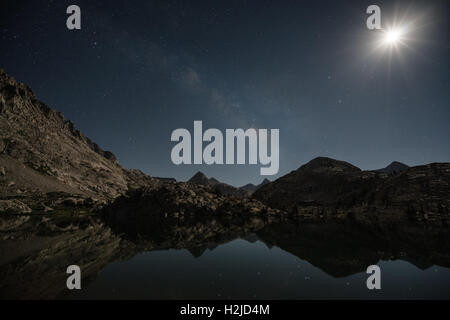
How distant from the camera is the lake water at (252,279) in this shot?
18125mm

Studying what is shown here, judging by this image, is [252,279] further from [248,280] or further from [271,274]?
[271,274]

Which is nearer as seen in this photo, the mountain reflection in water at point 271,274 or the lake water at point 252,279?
the lake water at point 252,279

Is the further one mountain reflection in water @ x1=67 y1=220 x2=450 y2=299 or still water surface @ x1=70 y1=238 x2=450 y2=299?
mountain reflection in water @ x1=67 y1=220 x2=450 y2=299

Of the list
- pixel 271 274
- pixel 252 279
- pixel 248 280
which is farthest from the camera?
pixel 271 274

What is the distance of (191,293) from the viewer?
18109mm

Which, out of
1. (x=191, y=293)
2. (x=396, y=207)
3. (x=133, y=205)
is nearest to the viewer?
(x=191, y=293)

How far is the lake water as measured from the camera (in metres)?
18.1

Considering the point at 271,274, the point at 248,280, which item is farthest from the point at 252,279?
the point at 271,274

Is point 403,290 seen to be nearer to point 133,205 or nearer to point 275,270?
point 275,270

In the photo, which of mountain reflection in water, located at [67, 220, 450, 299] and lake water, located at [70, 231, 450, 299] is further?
mountain reflection in water, located at [67, 220, 450, 299]

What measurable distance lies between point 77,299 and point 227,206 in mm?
103057

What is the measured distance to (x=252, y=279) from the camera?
2255 cm

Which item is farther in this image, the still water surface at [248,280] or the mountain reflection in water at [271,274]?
the mountain reflection in water at [271,274]
